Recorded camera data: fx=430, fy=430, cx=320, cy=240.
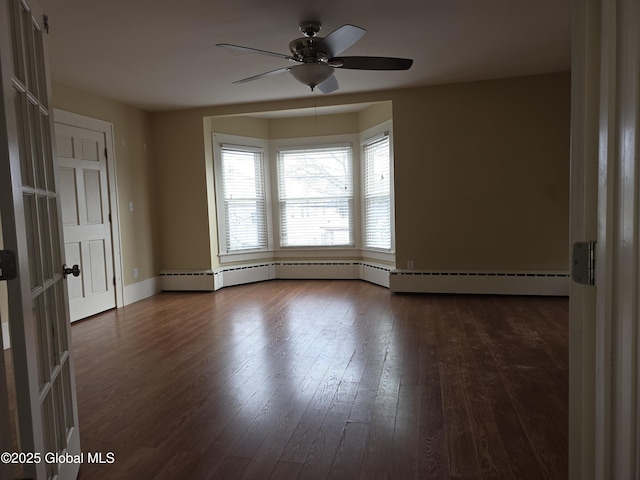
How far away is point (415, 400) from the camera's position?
2459 millimetres

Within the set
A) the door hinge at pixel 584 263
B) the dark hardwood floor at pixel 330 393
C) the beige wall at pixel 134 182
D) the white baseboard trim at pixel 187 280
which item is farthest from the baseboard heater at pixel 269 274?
the door hinge at pixel 584 263

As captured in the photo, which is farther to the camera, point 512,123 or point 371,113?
point 371,113

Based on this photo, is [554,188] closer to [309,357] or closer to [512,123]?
[512,123]

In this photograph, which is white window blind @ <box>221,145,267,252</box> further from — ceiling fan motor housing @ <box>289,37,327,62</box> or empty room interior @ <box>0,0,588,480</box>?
ceiling fan motor housing @ <box>289,37,327,62</box>

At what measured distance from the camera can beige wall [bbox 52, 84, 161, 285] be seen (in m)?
5.19

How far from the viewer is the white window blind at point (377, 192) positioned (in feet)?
18.9

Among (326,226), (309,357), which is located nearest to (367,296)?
(326,226)

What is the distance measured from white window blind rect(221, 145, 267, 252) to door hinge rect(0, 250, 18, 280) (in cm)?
506

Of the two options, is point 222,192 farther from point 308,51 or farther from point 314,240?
point 308,51

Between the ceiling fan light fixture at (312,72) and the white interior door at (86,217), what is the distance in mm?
2712

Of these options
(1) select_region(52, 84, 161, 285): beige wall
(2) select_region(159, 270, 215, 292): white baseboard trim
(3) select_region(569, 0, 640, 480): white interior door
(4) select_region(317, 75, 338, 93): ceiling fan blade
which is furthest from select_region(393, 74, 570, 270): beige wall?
Result: (3) select_region(569, 0, 640, 480): white interior door

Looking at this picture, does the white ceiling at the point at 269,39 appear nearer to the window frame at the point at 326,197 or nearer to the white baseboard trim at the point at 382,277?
the window frame at the point at 326,197

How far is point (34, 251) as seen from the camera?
5.01 feet

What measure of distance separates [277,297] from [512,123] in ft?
11.4
